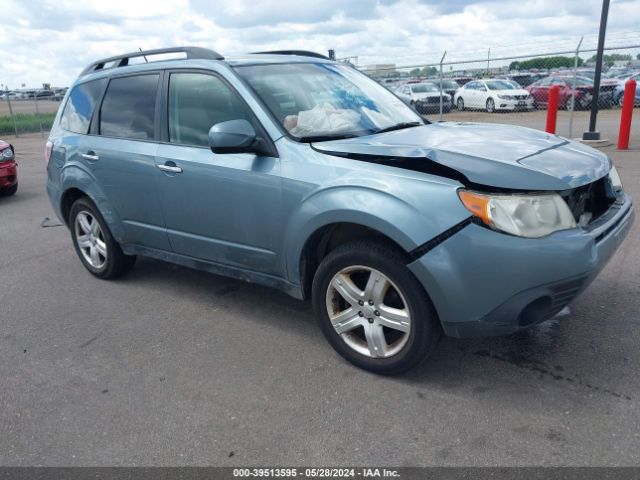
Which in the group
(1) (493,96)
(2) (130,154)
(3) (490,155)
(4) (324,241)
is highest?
(3) (490,155)

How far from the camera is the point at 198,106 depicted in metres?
4.08

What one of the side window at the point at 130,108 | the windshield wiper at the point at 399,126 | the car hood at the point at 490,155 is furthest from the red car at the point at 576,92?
the side window at the point at 130,108

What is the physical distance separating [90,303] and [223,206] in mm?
1647

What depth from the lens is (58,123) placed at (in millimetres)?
5422

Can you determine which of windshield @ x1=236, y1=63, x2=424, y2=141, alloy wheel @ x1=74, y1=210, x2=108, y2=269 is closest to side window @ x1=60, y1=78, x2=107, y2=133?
alloy wheel @ x1=74, y1=210, x2=108, y2=269

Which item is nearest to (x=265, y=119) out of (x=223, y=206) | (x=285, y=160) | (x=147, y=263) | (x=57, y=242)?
A: (x=285, y=160)

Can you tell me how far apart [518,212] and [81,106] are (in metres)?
Result: 3.92

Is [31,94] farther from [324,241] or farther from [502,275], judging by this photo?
[502,275]

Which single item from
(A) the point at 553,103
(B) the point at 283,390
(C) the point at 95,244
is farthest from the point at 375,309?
(A) the point at 553,103

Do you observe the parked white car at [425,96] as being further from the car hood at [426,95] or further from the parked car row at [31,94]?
the parked car row at [31,94]

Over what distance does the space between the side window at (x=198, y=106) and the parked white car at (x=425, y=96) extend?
62.4ft

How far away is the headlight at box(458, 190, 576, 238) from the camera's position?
2.82m

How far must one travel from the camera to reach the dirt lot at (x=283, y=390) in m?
2.74

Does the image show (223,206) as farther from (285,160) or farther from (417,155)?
(417,155)
